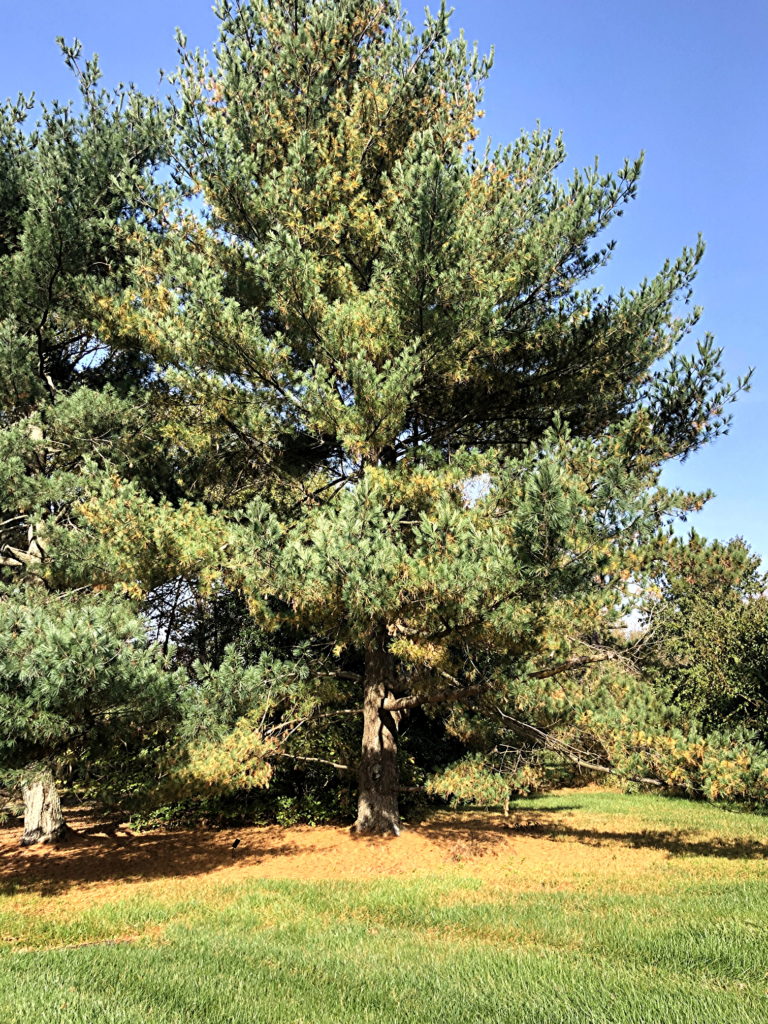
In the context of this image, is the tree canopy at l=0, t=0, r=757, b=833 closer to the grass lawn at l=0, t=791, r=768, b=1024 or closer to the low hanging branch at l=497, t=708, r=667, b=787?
the low hanging branch at l=497, t=708, r=667, b=787

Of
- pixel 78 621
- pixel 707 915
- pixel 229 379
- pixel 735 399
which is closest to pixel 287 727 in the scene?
pixel 78 621

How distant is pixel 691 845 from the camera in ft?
29.3

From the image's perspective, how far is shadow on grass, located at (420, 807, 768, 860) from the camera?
851 centimetres

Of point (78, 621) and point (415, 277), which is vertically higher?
point (415, 277)

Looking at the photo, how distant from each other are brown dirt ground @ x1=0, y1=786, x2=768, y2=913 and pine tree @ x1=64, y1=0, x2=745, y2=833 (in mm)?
1110

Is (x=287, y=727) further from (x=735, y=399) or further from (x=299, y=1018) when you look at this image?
(x=735, y=399)

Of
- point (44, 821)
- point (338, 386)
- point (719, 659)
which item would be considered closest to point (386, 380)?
point (338, 386)

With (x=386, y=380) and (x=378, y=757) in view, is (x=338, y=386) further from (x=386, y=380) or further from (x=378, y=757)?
(x=378, y=757)

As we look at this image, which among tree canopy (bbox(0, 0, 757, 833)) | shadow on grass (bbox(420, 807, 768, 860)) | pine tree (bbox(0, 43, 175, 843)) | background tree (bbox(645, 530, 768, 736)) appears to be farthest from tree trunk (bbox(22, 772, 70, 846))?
background tree (bbox(645, 530, 768, 736))

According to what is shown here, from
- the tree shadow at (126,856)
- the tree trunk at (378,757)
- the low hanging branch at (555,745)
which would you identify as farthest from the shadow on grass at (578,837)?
the tree shadow at (126,856)

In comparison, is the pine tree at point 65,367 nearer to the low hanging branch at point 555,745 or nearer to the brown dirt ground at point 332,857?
the brown dirt ground at point 332,857

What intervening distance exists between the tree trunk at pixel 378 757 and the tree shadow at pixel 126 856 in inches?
41.3

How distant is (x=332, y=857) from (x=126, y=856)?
2.82 m

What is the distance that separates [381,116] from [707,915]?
1054 centimetres
